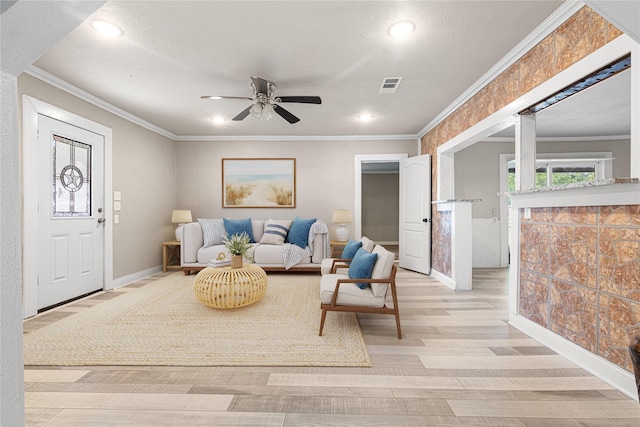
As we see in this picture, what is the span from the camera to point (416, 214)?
5375 millimetres

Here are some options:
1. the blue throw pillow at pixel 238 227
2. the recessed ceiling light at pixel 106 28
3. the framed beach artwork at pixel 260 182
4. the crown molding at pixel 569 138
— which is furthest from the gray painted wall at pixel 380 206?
the recessed ceiling light at pixel 106 28

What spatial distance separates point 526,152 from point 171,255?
18.7ft

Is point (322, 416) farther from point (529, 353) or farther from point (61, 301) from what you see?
point (61, 301)

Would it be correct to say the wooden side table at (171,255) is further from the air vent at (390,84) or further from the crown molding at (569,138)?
the crown molding at (569,138)

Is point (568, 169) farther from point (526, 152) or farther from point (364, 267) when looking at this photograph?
point (364, 267)

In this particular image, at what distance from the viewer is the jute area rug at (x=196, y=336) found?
2188 millimetres

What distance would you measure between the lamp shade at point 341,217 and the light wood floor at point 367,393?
3.20 m

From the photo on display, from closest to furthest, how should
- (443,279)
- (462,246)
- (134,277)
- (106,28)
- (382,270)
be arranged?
(106,28) → (382,270) → (462,246) → (443,279) → (134,277)

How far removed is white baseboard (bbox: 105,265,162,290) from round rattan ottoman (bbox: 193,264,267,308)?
200 centimetres

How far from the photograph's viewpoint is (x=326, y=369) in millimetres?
2068

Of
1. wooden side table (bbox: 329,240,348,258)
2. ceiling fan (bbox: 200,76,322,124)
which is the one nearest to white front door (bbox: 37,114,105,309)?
ceiling fan (bbox: 200,76,322,124)

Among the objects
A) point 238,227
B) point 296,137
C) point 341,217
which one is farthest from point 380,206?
point 238,227

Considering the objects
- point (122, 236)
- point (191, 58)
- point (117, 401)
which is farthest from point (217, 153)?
point (117, 401)

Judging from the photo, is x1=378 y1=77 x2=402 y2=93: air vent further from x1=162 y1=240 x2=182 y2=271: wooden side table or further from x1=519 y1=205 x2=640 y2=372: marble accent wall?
x1=162 y1=240 x2=182 y2=271: wooden side table
